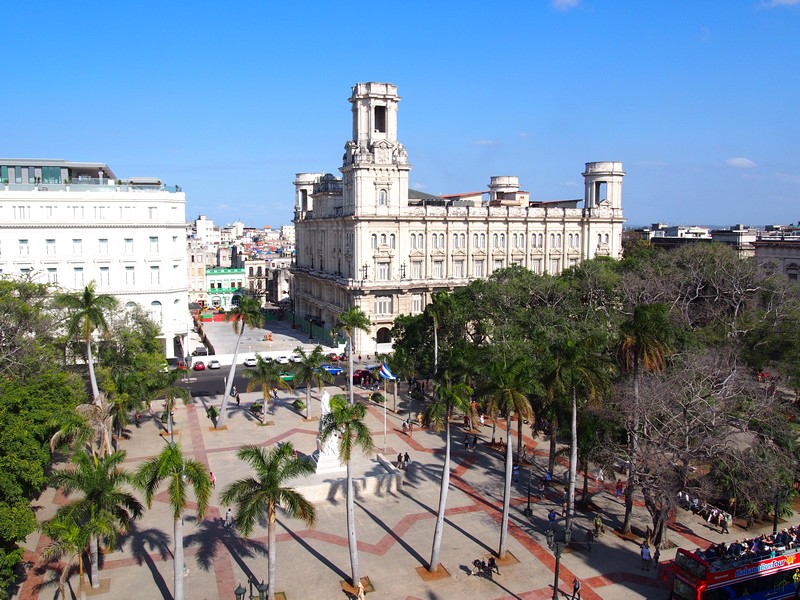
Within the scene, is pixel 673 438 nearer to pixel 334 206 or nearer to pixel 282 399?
pixel 282 399

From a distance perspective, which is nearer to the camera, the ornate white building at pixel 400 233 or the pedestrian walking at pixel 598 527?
the pedestrian walking at pixel 598 527

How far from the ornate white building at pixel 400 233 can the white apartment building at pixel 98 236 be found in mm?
20146

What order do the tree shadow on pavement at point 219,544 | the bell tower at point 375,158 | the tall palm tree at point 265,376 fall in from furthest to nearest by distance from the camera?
the bell tower at point 375,158 < the tall palm tree at point 265,376 < the tree shadow on pavement at point 219,544

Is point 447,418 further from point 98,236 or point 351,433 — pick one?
point 98,236

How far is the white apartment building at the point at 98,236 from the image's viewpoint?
5619 centimetres

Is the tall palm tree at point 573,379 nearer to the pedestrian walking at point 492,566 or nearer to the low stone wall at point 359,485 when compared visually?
the pedestrian walking at point 492,566

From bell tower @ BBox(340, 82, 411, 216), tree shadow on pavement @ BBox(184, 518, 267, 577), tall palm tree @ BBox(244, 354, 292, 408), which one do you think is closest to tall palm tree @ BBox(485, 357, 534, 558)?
tree shadow on pavement @ BBox(184, 518, 267, 577)

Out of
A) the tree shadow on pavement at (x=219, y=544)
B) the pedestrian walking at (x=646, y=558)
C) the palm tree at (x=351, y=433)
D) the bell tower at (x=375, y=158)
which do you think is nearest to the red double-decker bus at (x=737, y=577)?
the pedestrian walking at (x=646, y=558)

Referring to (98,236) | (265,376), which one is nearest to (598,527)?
(265,376)

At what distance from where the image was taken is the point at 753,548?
1013 inches

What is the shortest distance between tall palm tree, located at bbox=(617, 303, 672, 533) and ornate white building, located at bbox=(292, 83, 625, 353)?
1793 inches

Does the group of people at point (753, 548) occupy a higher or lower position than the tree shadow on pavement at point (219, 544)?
higher

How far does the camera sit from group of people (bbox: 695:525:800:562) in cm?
2464

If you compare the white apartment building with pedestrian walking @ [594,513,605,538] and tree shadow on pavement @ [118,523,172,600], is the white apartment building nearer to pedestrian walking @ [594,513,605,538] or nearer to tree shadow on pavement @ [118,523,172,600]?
tree shadow on pavement @ [118,523,172,600]
